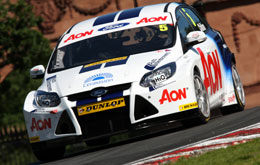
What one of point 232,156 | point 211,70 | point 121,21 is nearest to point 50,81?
point 121,21

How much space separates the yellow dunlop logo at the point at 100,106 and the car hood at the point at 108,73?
0.22m

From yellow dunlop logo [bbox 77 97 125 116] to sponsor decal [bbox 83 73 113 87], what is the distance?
282mm

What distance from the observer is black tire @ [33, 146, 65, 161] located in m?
10.6

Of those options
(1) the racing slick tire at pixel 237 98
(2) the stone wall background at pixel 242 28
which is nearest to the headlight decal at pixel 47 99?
(1) the racing slick tire at pixel 237 98

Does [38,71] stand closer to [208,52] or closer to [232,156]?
[208,52]

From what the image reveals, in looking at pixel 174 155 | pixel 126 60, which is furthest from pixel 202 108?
pixel 174 155

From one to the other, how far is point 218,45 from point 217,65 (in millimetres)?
584

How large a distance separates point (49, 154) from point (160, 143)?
1.93m

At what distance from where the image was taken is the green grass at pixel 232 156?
268 inches

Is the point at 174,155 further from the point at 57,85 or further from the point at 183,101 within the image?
the point at 57,85

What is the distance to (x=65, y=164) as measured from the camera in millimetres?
9484

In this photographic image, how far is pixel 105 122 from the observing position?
9.84 metres

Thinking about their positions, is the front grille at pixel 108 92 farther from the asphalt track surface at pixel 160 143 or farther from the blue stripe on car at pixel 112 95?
the asphalt track surface at pixel 160 143

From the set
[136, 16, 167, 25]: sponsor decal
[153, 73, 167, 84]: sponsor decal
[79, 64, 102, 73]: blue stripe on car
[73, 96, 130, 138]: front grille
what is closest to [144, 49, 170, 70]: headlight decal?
[153, 73, 167, 84]: sponsor decal
